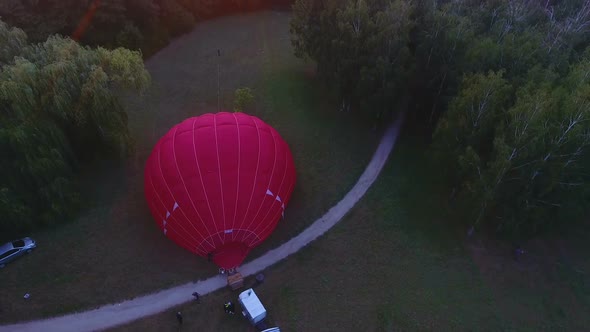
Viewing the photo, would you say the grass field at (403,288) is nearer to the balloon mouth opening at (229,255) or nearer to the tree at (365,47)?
the balloon mouth opening at (229,255)

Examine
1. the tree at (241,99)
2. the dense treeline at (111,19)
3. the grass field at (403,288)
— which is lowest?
the grass field at (403,288)

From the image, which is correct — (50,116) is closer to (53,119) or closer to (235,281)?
(53,119)

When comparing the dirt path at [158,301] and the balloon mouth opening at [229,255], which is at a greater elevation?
the balloon mouth opening at [229,255]

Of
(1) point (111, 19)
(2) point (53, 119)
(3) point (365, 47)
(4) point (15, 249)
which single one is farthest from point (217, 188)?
(1) point (111, 19)

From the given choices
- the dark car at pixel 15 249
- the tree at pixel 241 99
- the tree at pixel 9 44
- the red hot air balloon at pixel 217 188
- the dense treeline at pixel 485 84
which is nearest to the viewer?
the dense treeline at pixel 485 84

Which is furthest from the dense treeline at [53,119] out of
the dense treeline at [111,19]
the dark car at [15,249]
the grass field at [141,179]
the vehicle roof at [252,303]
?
the vehicle roof at [252,303]

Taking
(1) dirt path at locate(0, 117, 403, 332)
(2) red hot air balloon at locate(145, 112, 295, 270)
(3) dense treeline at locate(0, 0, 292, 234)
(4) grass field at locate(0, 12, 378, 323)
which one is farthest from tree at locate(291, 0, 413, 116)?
(3) dense treeline at locate(0, 0, 292, 234)

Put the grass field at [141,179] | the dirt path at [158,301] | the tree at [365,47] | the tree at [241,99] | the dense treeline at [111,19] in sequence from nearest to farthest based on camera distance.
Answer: the dirt path at [158,301] < the grass field at [141,179] < the tree at [365,47] < the tree at [241,99] < the dense treeline at [111,19]
